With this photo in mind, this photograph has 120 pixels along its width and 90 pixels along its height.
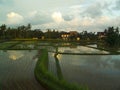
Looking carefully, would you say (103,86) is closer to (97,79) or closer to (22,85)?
(97,79)

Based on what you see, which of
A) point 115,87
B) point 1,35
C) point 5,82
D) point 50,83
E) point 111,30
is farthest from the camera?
point 1,35

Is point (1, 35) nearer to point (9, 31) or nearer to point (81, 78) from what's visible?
point (9, 31)

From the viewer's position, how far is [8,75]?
10.1 meters

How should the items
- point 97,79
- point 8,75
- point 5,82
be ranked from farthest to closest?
1. point 8,75
2. point 97,79
3. point 5,82

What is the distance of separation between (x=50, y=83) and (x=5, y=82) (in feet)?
7.08

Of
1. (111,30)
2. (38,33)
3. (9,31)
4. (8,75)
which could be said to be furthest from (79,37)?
(8,75)

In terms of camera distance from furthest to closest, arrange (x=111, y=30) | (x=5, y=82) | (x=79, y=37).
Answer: (x=79, y=37), (x=111, y=30), (x=5, y=82)

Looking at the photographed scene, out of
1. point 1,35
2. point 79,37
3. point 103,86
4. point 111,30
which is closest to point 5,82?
point 103,86

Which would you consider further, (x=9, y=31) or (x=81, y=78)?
(x=9, y=31)

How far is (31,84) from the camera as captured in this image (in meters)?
8.35

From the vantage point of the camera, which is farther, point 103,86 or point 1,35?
point 1,35

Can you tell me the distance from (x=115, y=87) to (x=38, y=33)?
63.6 meters

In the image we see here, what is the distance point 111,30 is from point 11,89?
3758cm

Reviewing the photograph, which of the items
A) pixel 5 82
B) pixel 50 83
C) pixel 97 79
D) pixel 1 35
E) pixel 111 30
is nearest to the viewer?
pixel 50 83
